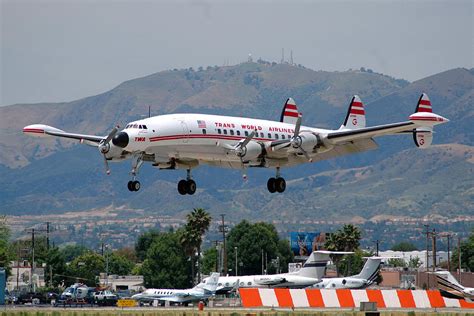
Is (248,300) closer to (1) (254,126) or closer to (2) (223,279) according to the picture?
(1) (254,126)

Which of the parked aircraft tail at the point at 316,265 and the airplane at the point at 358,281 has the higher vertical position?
the parked aircraft tail at the point at 316,265

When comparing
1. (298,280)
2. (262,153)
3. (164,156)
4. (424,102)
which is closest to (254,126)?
(262,153)

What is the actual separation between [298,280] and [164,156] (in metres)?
59.5

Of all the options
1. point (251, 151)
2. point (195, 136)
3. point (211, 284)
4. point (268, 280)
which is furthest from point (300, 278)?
point (195, 136)


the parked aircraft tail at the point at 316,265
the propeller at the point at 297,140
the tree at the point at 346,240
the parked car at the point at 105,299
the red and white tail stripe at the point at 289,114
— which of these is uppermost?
the red and white tail stripe at the point at 289,114

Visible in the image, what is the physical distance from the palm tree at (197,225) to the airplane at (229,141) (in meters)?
89.9

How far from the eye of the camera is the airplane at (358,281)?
138000 millimetres

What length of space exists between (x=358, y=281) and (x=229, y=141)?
59.8 metres

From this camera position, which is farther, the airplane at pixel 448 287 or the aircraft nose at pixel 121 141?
the airplane at pixel 448 287

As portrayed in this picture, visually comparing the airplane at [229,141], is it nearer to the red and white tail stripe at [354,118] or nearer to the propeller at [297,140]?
the propeller at [297,140]

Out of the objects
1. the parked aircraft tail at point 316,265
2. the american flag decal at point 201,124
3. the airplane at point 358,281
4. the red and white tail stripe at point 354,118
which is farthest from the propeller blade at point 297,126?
the airplane at point 358,281

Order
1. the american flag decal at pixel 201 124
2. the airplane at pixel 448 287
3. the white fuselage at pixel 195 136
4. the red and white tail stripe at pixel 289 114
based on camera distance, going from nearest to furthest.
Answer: the white fuselage at pixel 195 136 < the american flag decal at pixel 201 124 < the red and white tail stripe at pixel 289 114 < the airplane at pixel 448 287

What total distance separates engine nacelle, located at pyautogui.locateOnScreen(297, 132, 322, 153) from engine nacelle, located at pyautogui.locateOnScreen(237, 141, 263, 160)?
2.89 metres

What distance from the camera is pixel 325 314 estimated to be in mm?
79875
